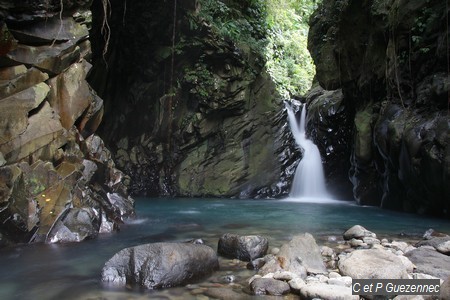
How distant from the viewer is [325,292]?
3773mm

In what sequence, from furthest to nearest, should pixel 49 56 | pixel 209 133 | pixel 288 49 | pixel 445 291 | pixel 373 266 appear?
pixel 288 49 → pixel 209 133 → pixel 49 56 → pixel 373 266 → pixel 445 291

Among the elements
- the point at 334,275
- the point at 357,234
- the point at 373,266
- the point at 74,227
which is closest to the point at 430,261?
the point at 373,266

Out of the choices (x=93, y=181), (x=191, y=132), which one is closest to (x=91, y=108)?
(x=93, y=181)

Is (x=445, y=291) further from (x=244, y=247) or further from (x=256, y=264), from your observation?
(x=244, y=247)

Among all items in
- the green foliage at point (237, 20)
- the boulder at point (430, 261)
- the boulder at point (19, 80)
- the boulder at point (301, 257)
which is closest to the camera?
the boulder at point (430, 261)

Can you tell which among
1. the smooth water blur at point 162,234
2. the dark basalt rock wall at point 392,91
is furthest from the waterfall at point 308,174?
the smooth water blur at point 162,234

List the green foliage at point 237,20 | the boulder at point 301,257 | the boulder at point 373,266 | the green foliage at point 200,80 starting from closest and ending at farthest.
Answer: the boulder at point 373,266 → the boulder at point 301,257 → the green foliage at point 237,20 → the green foliage at point 200,80

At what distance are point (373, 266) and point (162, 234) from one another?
421 centimetres

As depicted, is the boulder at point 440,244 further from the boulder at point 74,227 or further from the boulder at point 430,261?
the boulder at point 74,227

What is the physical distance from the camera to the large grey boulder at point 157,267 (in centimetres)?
439

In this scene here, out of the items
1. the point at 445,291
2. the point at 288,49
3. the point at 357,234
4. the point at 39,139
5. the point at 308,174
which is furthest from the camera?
the point at 288,49

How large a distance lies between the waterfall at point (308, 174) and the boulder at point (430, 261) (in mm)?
10397

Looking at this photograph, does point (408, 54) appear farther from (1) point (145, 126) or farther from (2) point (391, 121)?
(1) point (145, 126)

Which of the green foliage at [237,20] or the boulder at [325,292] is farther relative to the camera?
the green foliage at [237,20]
